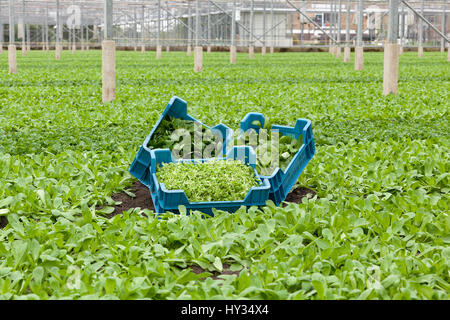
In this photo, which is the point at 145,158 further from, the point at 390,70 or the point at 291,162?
the point at 390,70

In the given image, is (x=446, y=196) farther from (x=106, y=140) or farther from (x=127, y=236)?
(x=106, y=140)

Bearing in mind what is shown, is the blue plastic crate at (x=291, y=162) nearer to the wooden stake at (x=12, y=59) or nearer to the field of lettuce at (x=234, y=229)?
the field of lettuce at (x=234, y=229)

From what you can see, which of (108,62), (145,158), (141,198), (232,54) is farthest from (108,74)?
(232,54)

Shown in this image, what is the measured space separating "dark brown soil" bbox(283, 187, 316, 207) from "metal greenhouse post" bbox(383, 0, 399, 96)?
25.5 feet

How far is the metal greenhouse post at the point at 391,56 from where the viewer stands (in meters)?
12.5

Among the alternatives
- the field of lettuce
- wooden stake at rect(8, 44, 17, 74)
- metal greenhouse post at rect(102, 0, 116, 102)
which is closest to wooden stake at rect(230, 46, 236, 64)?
wooden stake at rect(8, 44, 17, 74)

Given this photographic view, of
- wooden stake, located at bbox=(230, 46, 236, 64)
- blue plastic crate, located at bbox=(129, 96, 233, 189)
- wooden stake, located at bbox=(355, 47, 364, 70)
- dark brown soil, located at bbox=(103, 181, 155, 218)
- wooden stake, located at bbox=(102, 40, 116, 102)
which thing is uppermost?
wooden stake, located at bbox=(230, 46, 236, 64)

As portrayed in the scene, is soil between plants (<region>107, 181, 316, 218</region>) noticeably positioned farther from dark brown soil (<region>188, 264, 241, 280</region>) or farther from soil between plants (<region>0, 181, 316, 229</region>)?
dark brown soil (<region>188, 264, 241, 280</region>)

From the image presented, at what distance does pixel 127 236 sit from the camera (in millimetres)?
3893

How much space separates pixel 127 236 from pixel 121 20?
5991 centimetres

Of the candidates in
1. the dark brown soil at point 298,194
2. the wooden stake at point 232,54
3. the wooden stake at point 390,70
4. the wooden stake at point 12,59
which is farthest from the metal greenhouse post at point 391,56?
the wooden stake at point 232,54

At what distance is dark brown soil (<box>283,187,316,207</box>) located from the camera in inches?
200

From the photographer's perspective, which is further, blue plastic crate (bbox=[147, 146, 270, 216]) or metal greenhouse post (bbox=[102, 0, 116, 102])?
metal greenhouse post (bbox=[102, 0, 116, 102])

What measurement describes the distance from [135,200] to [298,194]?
144 cm
